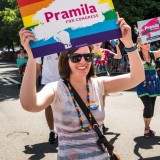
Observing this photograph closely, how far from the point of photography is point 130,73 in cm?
253

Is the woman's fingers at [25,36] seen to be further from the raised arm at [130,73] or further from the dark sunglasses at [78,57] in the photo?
the raised arm at [130,73]

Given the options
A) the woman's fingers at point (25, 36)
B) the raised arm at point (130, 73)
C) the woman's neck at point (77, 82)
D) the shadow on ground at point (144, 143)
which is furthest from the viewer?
the shadow on ground at point (144, 143)

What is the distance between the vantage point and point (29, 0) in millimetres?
2252

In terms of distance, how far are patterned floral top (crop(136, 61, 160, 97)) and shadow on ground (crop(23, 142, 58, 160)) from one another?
169 cm

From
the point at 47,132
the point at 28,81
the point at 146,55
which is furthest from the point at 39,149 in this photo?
the point at 28,81

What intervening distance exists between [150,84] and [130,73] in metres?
3.21

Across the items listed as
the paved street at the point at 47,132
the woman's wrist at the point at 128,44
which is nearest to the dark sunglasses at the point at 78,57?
the woman's wrist at the point at 128,44

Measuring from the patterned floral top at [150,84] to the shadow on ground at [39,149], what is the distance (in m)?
1.69

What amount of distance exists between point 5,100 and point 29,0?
8.48 m

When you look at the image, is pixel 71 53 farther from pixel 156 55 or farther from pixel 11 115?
pixel 11 115

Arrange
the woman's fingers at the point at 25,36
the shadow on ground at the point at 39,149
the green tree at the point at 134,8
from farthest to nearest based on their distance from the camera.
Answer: the green tree at the point at 134,8
the shadow on ground at the point at 39,149
the woman's fingers at the point at 25,36

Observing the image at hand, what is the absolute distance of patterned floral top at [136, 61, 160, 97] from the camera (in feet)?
18.5

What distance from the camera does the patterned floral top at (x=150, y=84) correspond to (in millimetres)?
→ 5633

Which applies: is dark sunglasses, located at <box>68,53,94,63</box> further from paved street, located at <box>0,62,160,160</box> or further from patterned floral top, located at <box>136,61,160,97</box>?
patterned floral top, located at <box>136,61,160,97</box>
